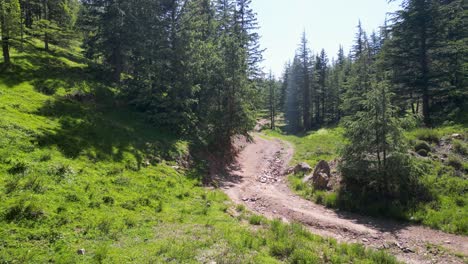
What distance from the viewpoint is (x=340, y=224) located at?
11977mm

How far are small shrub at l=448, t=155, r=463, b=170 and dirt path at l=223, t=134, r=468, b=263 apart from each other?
5422 millimetres

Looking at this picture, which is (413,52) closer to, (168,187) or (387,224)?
(387,224)

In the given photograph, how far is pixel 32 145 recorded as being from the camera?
11.4 m

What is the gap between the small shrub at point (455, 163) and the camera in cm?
1425

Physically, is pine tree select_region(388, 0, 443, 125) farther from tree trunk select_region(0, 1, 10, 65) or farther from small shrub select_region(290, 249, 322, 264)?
tree trunk select_region(0, 1, 10, 65)

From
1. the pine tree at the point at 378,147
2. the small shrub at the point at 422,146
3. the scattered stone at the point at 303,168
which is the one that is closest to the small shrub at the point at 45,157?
the pine tree at the point at 378,147

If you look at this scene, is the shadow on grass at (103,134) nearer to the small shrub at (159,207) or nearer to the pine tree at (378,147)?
the small shrub at (159,207)

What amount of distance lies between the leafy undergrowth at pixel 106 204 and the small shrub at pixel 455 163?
9014mm

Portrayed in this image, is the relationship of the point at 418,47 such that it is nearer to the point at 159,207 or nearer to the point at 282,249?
the point at 282,249

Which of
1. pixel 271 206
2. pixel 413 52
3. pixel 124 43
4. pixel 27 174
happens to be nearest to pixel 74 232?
pixel 27 174

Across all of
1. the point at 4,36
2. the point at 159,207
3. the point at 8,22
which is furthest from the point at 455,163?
the point at 4,36

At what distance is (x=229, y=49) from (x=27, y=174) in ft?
56.1

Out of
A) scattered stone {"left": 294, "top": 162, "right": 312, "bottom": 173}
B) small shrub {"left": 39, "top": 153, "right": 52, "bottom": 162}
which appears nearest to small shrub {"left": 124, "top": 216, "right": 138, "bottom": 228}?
small shrub {"left": 39, "top": 153, "right": 52, "bottom": 162}

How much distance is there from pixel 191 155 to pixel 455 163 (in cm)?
1587
